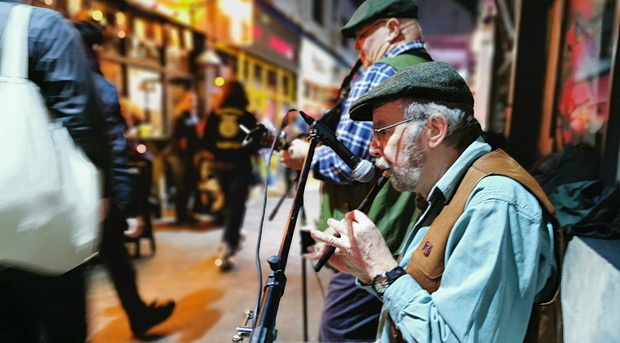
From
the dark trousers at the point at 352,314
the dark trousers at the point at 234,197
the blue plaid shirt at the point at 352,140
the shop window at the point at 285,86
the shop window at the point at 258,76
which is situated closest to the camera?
the blue plaid shirt at the point at 352,140

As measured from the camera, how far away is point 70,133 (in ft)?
4.79

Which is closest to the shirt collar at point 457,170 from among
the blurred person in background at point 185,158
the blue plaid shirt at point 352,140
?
the blue plaid shirt at point 352,140

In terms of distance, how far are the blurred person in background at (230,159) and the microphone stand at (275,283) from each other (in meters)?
3.45

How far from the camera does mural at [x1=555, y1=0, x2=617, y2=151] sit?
113 inches

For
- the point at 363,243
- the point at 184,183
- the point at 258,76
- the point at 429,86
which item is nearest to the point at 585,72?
the point at 429,86

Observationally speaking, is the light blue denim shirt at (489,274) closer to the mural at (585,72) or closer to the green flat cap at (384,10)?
the green flat cap at (384,10)

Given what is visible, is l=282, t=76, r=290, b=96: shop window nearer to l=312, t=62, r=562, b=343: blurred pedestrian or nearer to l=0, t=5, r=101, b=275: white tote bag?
l=0, t=5, r=101, b=275: white tote bag

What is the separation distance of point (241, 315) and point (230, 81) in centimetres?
275

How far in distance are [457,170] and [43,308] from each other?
5.04 ft

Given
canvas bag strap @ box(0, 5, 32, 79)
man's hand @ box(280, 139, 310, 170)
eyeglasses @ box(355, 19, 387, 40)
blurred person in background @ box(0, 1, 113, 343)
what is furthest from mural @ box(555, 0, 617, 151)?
canvas bag strap @ box(0, 5, 32, 79)

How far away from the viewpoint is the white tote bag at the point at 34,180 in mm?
1234

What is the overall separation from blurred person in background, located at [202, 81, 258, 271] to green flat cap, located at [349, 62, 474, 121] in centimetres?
352

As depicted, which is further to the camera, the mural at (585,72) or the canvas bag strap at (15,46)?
the mural at (585,72)

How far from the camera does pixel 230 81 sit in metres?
5.00
